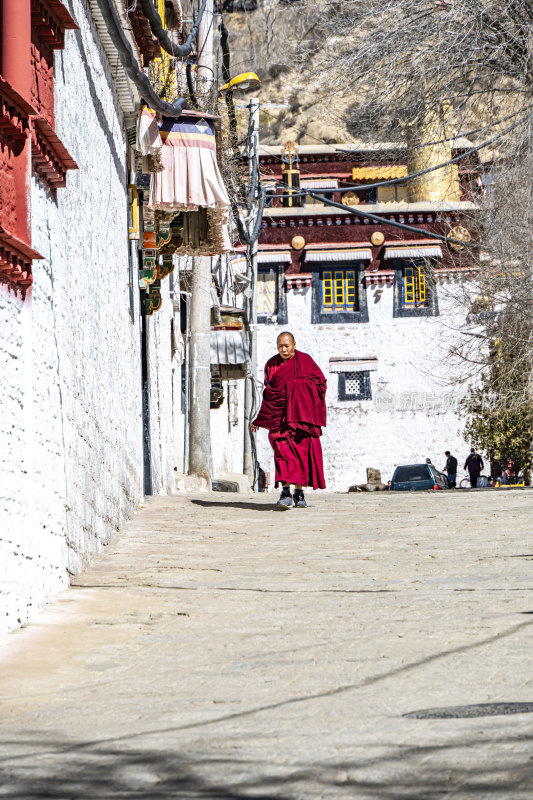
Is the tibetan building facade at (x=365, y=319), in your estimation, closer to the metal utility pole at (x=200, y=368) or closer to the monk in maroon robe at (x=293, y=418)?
the metal utility pole at (x=200, y=368)

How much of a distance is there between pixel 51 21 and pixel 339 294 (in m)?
33.0

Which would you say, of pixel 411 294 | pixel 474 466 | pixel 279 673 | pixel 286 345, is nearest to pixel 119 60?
pixel 286 345

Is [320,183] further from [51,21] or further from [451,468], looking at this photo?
[51,21]


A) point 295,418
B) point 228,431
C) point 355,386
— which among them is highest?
point 355,386

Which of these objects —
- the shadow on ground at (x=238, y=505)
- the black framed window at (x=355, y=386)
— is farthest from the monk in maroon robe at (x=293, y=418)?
the black framed window at (x=355, y=386)

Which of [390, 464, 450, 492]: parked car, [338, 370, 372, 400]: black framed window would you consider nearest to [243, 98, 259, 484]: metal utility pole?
Answer: [390, 464, 450, 492]: parked car

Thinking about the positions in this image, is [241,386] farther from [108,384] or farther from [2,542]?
[2,542]

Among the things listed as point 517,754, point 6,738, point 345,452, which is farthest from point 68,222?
point 345,452

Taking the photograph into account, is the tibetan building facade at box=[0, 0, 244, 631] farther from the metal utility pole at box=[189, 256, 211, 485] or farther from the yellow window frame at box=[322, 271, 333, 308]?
the yellow window frame at box=[322, 271, 333, 308]

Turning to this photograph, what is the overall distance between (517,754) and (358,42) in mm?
12296

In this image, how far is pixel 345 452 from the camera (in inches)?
1486

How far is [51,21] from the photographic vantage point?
6430mm

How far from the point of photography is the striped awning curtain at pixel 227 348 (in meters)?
23.5

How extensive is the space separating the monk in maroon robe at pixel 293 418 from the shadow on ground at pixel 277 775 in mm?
8179
